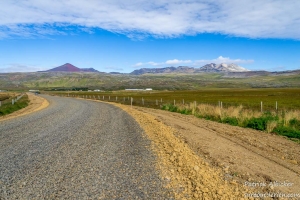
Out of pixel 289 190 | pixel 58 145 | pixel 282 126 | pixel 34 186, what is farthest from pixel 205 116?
pixel 34 186

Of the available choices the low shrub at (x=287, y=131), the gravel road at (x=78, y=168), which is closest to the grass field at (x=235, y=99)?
the low shrub at (x=287, y=131)

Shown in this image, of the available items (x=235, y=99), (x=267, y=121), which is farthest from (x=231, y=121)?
(x=235, y=99)

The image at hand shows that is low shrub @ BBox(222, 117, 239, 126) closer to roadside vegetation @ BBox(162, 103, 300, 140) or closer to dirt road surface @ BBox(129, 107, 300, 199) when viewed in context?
roadside vegetation @ BBox(162, 103, 300, 140)

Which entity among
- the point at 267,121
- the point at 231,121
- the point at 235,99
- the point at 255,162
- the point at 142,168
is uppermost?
the point at 142,168

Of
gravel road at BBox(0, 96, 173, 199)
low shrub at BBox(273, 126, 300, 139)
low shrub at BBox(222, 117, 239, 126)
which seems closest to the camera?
gravel road at BBox(0, 96, 173, 199)

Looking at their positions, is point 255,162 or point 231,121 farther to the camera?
point 231,121

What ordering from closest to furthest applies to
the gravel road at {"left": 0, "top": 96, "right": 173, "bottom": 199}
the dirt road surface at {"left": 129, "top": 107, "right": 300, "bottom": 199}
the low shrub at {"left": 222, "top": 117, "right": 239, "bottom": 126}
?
the gravel road at {"left": 0, "top": 96, "right": 173, "bottom": 199}, the dirt road surface at {"left": 129, "top": 107, "right": 300, "bottom": 199}, the low shrub at {"left": 222, "top": 117, "right": 239, "bottom": 126}

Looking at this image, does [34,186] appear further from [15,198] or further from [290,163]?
[290,163]

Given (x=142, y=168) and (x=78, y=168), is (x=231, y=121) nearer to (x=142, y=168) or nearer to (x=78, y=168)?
(x=142, y=168)

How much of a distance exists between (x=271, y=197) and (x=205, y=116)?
18212 mm

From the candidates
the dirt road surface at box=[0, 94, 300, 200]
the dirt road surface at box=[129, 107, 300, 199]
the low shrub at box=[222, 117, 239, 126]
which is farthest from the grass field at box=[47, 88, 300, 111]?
the dirt road surface at box=[0, 94, 300, 200]

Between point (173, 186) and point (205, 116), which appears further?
point (205, 116)

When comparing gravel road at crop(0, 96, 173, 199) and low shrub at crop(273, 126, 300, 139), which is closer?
gravel road at crop(0, 96, 173, 199)

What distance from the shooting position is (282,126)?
1511cm
